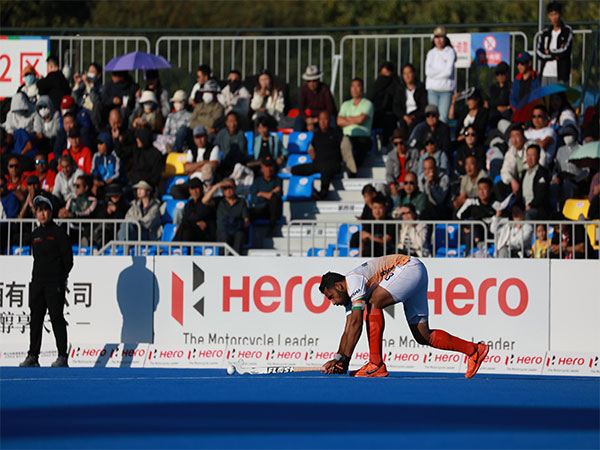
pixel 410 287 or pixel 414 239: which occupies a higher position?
pixel 414 239

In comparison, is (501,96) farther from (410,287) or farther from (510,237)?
(410,287)

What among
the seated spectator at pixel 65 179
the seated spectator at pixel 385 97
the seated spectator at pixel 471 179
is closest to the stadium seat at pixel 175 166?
the seated spectator at pixel 65 179

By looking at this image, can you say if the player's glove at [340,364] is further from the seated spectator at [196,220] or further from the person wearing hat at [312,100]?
the person wearing hat at [312,100]

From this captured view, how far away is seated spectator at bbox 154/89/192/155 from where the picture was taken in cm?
2127

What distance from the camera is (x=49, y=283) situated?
15.8 m

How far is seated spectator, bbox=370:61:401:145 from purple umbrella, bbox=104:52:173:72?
13.9ft

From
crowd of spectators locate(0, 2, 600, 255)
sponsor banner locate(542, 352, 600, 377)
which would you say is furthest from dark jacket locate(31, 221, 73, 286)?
sponsor banner locate(542, 352, 600, 377)

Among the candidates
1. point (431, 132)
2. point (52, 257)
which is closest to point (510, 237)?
point (431, 132)

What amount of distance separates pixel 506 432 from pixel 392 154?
35.6 feet

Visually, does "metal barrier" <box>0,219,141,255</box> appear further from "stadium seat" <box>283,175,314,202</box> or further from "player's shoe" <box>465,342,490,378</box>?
"player's shoe" <box>465,342,490,378</box>

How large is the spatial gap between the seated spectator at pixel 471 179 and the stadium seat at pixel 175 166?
5448 millimetres

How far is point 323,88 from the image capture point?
21.5 m

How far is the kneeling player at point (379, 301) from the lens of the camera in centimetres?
1197

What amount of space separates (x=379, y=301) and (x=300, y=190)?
764 centimetres
